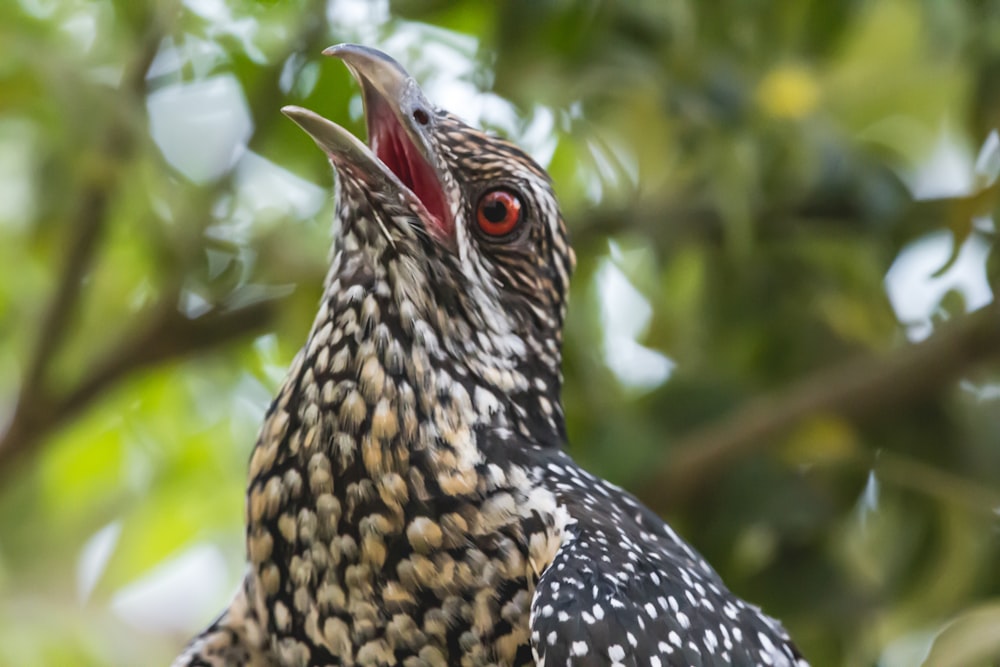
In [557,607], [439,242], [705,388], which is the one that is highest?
[439,242]

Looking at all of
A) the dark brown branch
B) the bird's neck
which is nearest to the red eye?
the bird's neck

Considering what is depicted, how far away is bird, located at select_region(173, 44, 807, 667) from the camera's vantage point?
2082 mm

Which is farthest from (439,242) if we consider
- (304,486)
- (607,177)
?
(607,177)

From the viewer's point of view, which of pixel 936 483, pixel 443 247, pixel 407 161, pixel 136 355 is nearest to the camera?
pixel 443 247

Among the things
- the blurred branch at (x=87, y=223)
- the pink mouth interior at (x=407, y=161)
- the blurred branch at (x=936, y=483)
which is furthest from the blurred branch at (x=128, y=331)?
the blurred branch at (x=936, y=483)

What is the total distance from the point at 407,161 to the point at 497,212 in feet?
0.60

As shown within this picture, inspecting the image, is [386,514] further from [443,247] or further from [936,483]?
[936,483]

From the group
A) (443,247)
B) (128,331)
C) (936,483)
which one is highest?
(443,247)

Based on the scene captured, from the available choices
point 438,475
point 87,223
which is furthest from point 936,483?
point 87,223

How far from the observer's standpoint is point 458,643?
2.08 meters

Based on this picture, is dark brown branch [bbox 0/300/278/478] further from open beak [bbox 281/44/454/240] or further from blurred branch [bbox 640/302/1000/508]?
open beak [bbox 281/44/454/240]

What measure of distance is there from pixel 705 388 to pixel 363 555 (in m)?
1.53

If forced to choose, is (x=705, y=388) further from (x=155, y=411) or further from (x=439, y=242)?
(x=155, y=411)

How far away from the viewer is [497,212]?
236 centimetres
